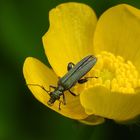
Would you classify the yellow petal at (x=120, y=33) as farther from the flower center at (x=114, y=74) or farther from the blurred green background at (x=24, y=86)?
the blurred green background at (x=24, y=86)

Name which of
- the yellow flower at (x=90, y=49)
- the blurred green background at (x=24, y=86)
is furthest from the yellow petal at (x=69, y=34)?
the blurred green background at (x=24, y=86)

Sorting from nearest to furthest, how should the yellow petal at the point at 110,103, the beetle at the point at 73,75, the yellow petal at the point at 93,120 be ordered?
the yellow petal at the point at 110,103
the yellow petal at the point at 93,120
the beetle at the point at 73,75

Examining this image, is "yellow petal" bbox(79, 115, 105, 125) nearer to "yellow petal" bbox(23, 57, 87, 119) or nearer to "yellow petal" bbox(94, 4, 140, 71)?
"yellow petal" bbox(23, 57, 87, 119)

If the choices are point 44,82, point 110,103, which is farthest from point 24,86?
point 110,103

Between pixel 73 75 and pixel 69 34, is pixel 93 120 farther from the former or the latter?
pixel 69 34

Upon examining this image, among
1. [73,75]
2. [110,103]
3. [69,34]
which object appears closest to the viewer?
[110,103]

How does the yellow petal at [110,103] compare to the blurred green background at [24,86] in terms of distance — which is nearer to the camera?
the yellow petal at [110,103]
